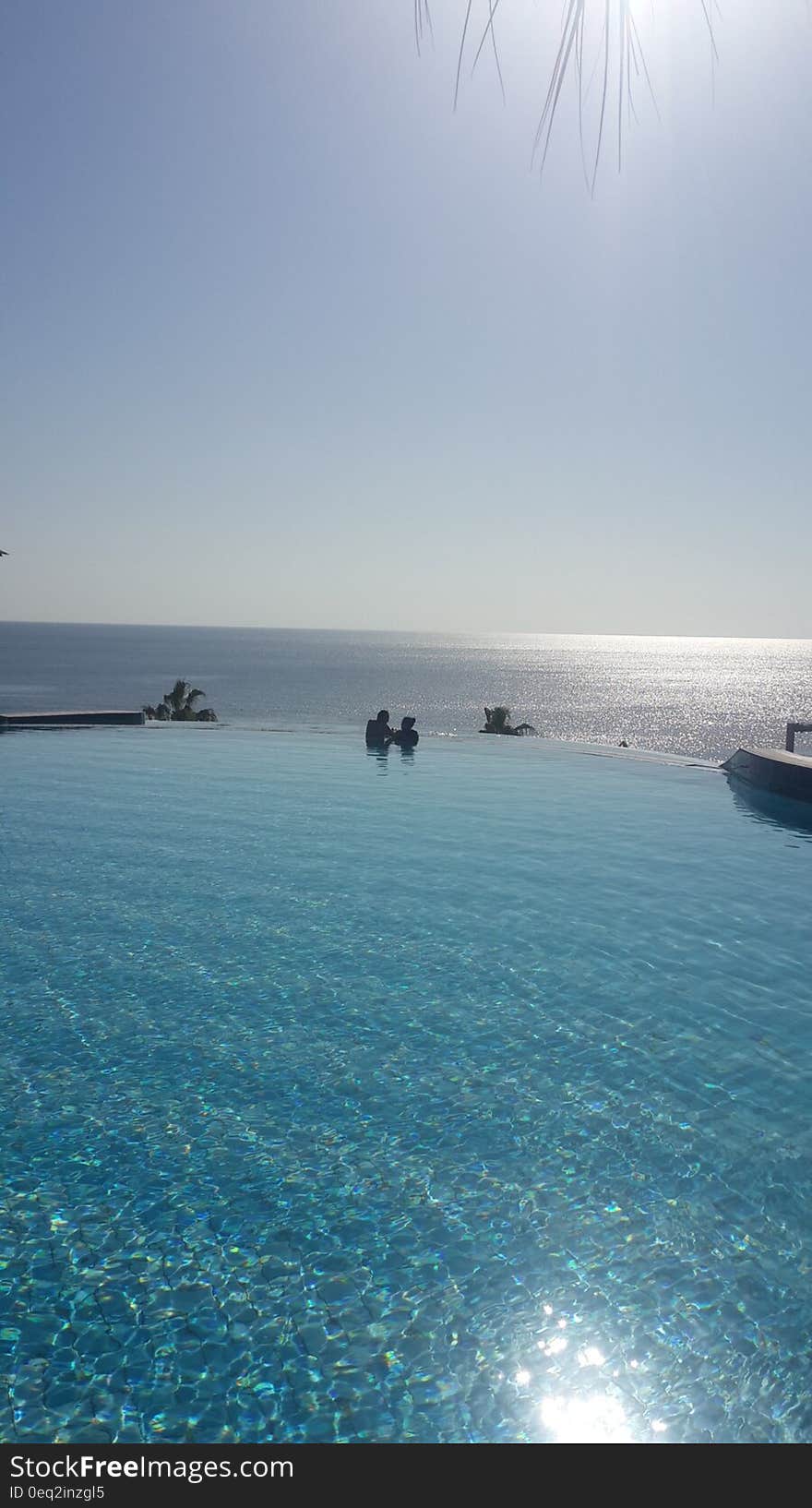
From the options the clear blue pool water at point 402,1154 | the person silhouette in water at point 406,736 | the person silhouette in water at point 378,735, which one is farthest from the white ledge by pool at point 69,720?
the clear blue pool water at point 402,1154

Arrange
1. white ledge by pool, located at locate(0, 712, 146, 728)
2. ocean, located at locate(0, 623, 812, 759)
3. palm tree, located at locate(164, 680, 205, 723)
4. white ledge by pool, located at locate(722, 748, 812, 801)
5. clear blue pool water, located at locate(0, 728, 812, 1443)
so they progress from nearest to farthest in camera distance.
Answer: clear blue pool water, located at locate(0, 728, 812, 1443), white ledge by pool, located at locate(722, 748, 812, 801), white ledge by pool, located at locate(0, 712, 146, 728), palm tree, located at locate(164, 680, 205, 723), ocean, located at locate(0, 623, 812, 759)

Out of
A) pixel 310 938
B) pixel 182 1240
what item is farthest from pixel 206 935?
pixel 182 1240

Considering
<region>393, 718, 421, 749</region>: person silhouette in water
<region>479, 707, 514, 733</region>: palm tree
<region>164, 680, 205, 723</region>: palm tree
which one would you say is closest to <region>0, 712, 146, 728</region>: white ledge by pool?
<region>164, 680, 205, 723</region>: palm tree

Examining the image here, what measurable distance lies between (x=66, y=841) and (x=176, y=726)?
12021 millimetres

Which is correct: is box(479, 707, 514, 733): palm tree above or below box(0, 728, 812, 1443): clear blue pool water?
above

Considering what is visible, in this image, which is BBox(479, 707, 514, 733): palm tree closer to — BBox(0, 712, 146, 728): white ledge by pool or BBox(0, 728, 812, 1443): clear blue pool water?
BBox(0, 712, 146, 728): white ledge by pool

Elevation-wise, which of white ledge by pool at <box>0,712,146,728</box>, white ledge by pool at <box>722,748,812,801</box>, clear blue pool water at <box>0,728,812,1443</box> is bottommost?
clear blue pool water at <box>0,728,812,1443</box>

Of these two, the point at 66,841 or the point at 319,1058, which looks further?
the point at 66,841

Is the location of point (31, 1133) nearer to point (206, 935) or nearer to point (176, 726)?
point (206, 935)

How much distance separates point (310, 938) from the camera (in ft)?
28.2

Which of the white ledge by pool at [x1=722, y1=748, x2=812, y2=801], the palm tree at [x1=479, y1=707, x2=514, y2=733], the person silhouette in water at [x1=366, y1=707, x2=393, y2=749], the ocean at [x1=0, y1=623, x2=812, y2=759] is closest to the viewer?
the white ledge by pool at [x1=722, y1=748, x2=812, y2=801]

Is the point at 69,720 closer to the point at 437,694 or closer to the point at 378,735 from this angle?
the point at 378,735

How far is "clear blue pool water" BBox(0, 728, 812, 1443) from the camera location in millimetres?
3627

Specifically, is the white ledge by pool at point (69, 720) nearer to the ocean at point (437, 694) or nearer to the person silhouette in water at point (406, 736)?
the person silhouette in water at point (406, 736)
